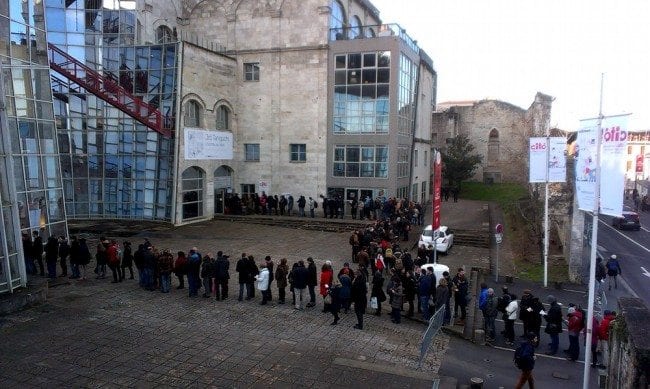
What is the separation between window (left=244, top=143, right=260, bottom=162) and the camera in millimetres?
32875

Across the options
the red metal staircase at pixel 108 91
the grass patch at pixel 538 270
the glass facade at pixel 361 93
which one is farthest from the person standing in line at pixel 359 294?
the glass facade at pixel 361 93

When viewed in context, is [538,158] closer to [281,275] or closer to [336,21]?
[281,275]

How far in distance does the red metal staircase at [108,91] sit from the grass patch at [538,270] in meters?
19.7

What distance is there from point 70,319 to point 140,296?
2282mm

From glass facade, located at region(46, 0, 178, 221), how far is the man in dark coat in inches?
590

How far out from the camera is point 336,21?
3209 cm

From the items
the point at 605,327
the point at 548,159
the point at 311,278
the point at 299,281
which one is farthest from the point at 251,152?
the point at 605,327

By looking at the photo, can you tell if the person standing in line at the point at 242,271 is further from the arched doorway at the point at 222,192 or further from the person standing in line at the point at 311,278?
the arched doorway at the point at 222,192

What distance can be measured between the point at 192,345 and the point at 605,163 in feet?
32.1

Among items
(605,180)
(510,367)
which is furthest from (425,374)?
(605,180)

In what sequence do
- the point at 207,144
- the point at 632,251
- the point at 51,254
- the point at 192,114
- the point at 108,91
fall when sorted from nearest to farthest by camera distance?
the point at 51,254, the point at 108,91, the point at 632,251, the point at 192,114, the point at 207,144

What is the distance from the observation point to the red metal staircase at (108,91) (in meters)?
23.7

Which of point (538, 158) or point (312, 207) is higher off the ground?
point (538, 158)

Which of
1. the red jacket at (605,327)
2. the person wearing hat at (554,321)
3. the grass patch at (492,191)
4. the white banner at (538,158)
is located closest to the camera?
the red jacket at (605,327)
